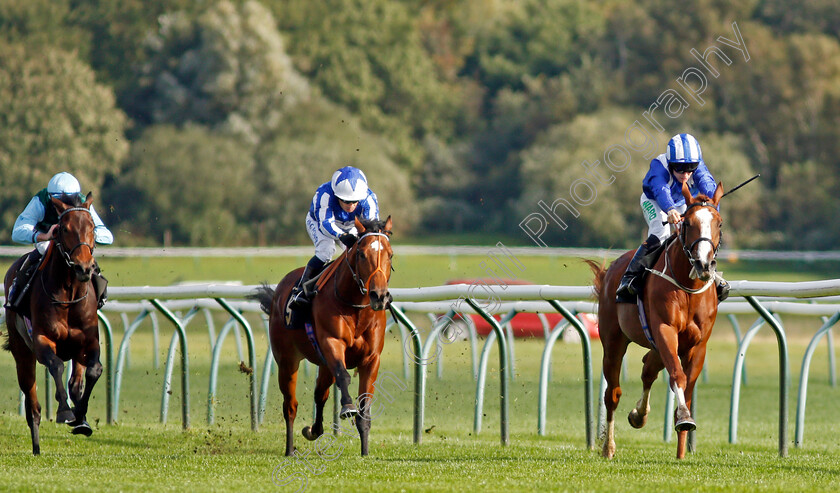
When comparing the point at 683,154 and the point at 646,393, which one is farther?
the point at 646,393

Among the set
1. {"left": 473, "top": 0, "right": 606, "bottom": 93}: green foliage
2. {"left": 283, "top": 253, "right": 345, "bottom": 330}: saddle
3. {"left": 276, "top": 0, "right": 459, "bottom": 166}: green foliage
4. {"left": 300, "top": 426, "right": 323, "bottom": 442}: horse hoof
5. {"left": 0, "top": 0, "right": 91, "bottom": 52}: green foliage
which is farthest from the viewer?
{"left": 473, "top": 0, "right": 606, "bottom": 93}: green foliage

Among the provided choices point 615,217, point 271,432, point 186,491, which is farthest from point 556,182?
point 186,491

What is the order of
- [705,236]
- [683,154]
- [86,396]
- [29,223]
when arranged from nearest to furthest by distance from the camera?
[705,236] < [683,154] < [86,396] < [29,223]

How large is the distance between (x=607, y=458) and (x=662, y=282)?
1.08m

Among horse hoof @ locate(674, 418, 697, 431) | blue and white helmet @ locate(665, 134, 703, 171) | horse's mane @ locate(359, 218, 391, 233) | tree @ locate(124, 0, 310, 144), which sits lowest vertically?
horse hoof @ locate(674, 418, 697, 431)

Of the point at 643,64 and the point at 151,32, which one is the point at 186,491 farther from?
the point at 643,64

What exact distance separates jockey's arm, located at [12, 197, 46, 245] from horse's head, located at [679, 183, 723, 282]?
421cm

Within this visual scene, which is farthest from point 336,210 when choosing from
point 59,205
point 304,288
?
point 59,205

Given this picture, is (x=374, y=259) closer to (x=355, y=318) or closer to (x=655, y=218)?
(x=355, y=318)

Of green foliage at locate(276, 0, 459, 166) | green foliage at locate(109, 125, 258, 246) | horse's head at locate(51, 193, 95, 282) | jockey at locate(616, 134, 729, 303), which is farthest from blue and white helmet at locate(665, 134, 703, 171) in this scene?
green foliage at locate(276, 0, 459, 166)

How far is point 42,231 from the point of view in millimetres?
8062

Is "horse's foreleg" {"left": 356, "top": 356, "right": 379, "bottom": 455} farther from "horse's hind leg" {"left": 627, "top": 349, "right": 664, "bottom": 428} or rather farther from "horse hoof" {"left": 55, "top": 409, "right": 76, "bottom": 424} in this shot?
"horse hoof" {"left": 55, "top": 409, "right": 76, "bottom": 424}

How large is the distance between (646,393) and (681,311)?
2.49ft

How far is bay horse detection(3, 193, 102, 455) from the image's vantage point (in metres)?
7.41
